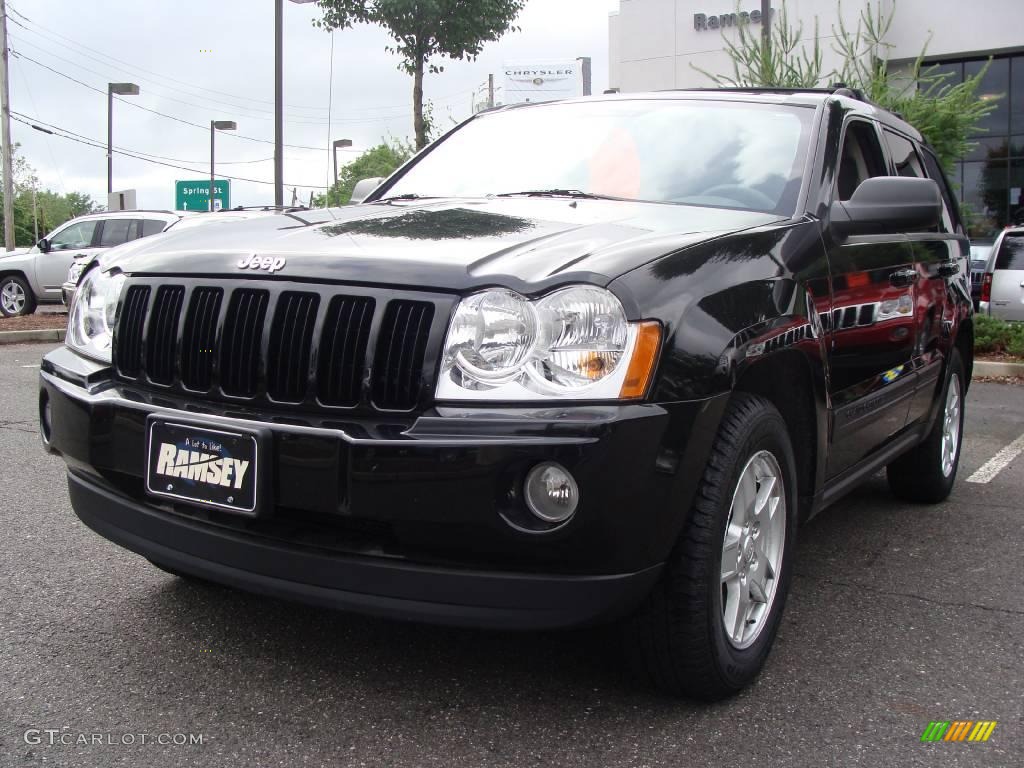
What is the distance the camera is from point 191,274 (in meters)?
2.73

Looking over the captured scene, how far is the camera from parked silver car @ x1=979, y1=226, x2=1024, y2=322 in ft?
41.1

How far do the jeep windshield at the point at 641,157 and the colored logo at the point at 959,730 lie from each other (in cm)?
153

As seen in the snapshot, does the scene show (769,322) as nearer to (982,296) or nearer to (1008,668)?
(1008,668)

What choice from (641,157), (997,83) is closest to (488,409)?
(641,157)

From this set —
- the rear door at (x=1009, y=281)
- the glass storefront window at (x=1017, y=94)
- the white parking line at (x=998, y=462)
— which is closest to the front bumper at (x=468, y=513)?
the white parking line at (x=998, y=462)

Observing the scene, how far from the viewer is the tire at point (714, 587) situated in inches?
97.0

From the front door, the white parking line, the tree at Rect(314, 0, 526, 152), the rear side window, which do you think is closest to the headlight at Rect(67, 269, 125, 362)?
the white parking line

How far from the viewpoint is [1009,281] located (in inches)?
496

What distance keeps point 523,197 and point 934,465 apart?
8.36ft

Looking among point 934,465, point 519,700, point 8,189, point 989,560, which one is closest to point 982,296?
point 934,465

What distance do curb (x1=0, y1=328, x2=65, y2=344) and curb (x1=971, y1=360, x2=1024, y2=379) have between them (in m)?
11.0

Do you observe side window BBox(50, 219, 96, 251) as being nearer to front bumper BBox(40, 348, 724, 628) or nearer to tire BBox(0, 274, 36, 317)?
tire BBox(0, 274, 36, 317)

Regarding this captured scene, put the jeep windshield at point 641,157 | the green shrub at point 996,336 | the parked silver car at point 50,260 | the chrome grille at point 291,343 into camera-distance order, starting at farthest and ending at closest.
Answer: the parked silver car at point 50,260 → the green shrub at point 996,336 → the jeep windshield at point 641,157 → the chrome grille at point 291,343

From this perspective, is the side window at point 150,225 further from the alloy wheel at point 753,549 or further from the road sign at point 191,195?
the alloy wheel at point 753,549
